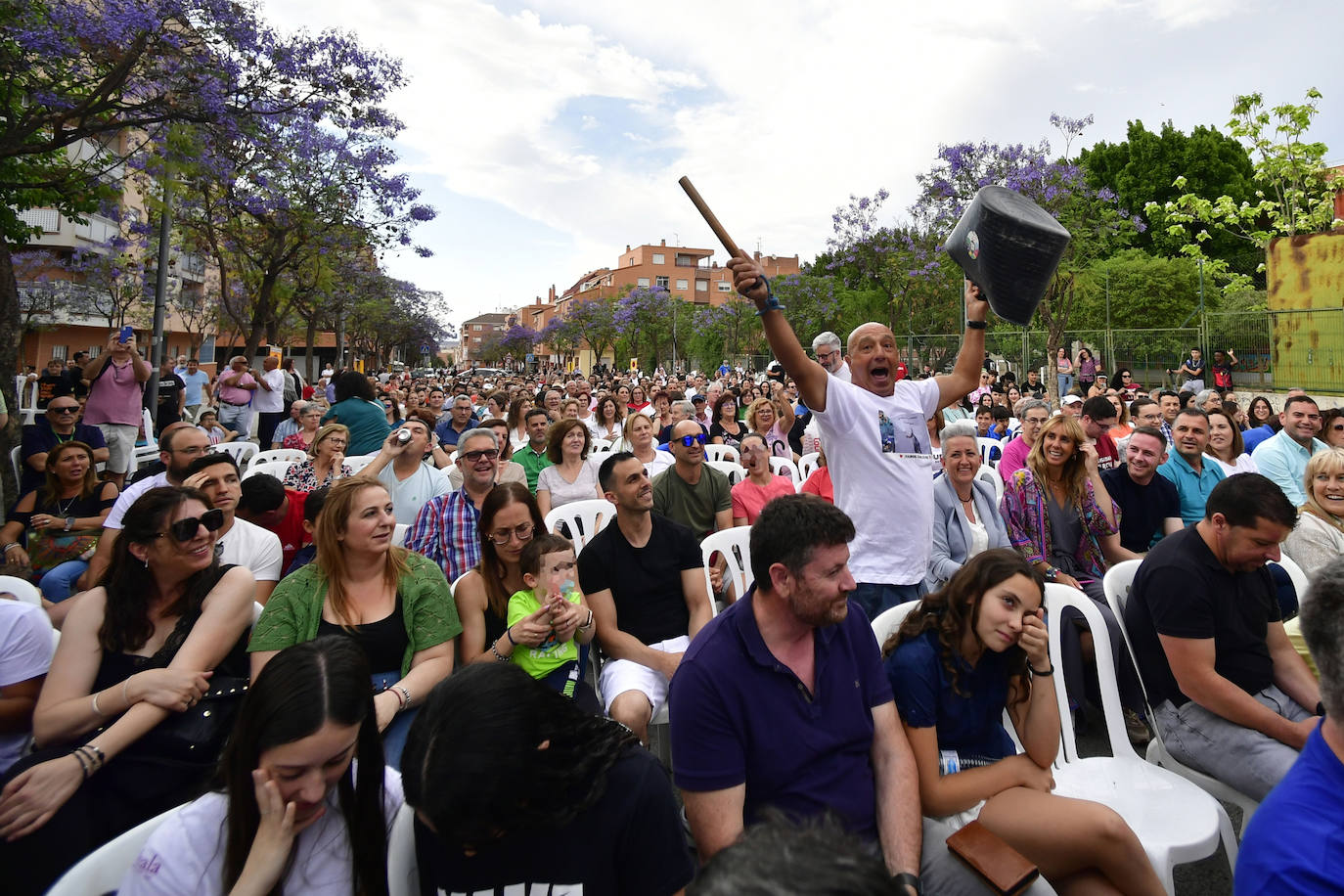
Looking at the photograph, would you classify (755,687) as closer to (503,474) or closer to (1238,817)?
(1238,817)

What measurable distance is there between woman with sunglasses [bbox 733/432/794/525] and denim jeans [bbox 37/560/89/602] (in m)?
3.96

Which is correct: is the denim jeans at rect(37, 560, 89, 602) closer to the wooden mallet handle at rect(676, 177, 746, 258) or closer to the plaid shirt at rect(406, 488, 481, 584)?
the plaid shirt at rect(406, 488, 481, 584)

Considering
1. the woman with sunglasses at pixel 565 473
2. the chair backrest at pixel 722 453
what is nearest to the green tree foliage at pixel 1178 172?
the chair backrest at pixel 722 453

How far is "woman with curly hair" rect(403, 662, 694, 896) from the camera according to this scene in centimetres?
143

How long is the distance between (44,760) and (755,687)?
214cm

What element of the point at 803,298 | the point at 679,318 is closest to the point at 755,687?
the point at 803,298

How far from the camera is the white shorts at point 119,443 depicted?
8188 mm

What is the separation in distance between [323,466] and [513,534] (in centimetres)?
285

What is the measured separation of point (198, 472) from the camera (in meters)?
3.80

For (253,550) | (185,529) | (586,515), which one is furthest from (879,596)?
(253,550)

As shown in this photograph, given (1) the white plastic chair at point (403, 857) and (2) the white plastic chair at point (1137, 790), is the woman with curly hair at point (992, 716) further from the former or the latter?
(1) the white plastic chair at point (403, 857)

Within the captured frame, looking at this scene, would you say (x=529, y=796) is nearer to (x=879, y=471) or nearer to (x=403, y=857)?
(x=403, y=857)

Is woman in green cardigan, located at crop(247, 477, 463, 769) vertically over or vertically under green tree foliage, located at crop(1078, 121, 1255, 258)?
under

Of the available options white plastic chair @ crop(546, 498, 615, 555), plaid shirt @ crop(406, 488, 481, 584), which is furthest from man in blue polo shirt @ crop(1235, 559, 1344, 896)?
white plastic chair @ crop(546, 498, 615, 555)
